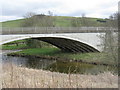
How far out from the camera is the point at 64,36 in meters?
22.5

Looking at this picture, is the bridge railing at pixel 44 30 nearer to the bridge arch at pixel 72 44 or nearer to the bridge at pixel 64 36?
the bridge at pixel 64 36

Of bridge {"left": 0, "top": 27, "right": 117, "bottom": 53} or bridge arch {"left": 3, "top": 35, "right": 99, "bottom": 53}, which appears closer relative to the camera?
bridge {"left": 0, "top": 27, "right": 117, "bottom": 53}

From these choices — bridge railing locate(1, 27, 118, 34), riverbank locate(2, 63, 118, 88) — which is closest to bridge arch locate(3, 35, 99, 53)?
bridge railing locate(1, 27, 118, 34)

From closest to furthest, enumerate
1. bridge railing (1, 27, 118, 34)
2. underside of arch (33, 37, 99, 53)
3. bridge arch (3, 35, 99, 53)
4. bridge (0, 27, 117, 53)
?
1. bridge railing (1, 27, 118, 34)
2. bridge (0, 27, 117, 53)
3. bridge arch (3, 35, 99, 53)
4. underside of arch (33, 37, 99, 53)

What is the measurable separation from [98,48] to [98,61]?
258 inches

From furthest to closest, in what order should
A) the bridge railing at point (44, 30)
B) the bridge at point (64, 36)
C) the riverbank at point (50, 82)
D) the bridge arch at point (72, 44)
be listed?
1. the bridge arch at point (72, 44)
2. the bridge at point (64, 36)
3. the bridge railing at point (44, 30)
4. the riverbank at point (50, 82)

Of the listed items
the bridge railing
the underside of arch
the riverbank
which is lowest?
the underside of arch

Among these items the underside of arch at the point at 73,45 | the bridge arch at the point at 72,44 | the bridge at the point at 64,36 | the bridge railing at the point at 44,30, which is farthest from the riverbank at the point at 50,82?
the underside of arch at the point at 73,45

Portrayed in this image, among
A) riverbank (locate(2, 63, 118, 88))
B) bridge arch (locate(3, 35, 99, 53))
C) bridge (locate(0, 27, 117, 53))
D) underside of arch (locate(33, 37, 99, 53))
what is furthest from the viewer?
underside of arch (locate(33, 37, 99, 53))

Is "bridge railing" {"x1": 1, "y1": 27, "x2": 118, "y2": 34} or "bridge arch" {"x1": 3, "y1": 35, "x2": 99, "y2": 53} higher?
"bridge railing" {"x1": 1, "y1": 27, "x2": 118, "y2": 34}

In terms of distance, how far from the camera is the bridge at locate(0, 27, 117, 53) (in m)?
19.2

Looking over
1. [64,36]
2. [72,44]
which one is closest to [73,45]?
[72,44]

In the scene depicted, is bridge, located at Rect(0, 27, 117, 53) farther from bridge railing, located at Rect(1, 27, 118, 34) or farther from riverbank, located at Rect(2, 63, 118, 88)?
riverbank, located at Rect(2, 63, 118, 88)

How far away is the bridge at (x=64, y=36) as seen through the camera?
19.2 metres
